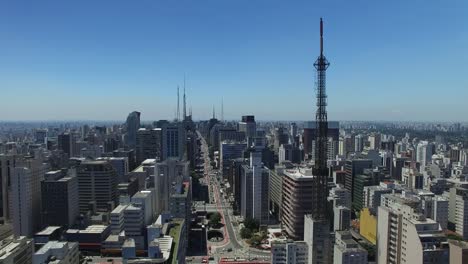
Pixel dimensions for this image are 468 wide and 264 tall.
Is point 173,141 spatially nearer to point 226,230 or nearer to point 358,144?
point 226,230

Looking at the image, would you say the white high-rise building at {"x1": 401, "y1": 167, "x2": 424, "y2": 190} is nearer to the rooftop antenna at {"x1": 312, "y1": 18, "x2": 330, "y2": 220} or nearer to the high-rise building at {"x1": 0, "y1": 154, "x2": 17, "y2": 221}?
the rooftop antenna at {"x1": 312, "y1": 18, "x2": 330, "y2": 220}

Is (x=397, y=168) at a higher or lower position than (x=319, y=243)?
A: lower

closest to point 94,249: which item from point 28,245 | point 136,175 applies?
point 28,245

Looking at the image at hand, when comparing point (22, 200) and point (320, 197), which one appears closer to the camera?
point (320, 197)

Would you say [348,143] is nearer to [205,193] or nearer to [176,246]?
[205,193]

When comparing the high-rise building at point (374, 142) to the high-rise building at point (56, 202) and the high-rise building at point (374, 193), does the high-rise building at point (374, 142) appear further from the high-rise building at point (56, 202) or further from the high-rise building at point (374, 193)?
the high-rise building at point (56, 202)

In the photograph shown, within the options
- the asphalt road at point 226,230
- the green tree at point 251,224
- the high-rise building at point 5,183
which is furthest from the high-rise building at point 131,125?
the green tree at point 251,224

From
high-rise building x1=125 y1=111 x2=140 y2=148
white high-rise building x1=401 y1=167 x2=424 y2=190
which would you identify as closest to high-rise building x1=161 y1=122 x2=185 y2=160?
high-rise building x1=125 y1=111 x2=140 y2=148

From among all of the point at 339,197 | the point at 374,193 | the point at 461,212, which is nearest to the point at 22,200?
the point at 339,197
